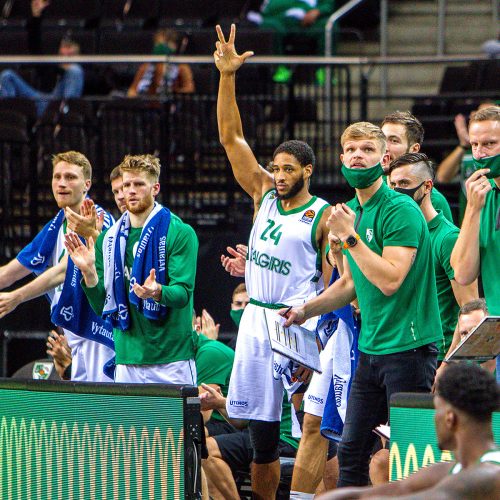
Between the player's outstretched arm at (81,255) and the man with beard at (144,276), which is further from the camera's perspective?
the player's outstretched arm at (81,255)

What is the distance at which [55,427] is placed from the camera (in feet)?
21.5

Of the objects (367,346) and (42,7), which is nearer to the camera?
(367,346)

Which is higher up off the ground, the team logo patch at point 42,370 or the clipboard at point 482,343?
the clipboard at point 482,343

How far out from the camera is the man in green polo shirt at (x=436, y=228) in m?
7.23

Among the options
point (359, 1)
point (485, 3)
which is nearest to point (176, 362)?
point (359, 1)

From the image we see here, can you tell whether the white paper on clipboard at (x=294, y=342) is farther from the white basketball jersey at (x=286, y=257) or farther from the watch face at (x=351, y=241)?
the watch face at (x=351, y=241)

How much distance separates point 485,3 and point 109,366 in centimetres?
902

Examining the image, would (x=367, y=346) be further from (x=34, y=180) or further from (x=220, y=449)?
(x=34, y=180)

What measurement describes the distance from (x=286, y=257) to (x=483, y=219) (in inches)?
62.1

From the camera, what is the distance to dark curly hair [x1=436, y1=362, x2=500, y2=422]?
4105 millimetres

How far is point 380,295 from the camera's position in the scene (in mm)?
6617

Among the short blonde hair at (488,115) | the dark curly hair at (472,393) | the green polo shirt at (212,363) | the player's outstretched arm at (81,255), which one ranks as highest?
the short blonde hair at (488,115)

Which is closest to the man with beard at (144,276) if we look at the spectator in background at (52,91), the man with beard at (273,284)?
the man with beard at (273,284)

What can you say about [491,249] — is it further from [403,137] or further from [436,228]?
[403,137]
